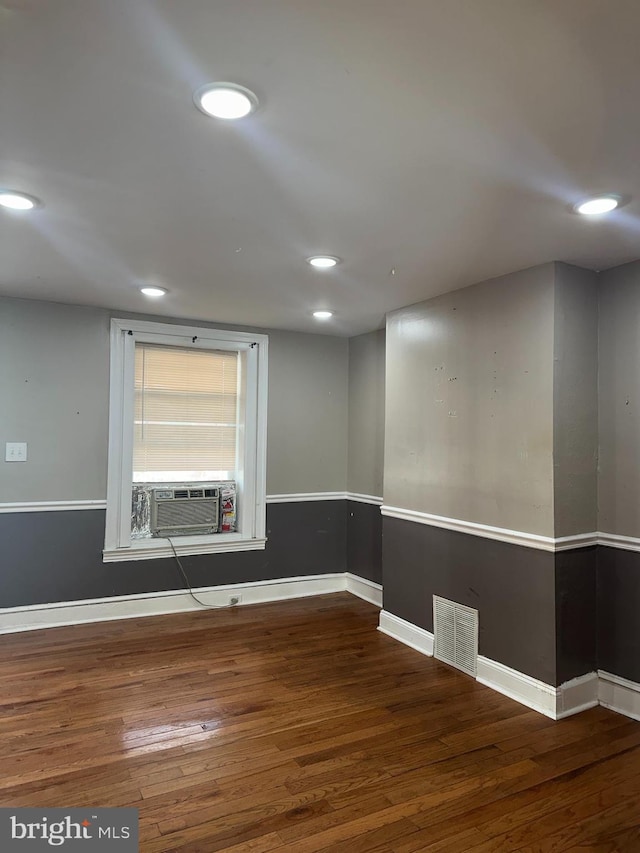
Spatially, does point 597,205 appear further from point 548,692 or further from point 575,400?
point 548,692

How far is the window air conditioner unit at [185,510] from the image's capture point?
4.34 m

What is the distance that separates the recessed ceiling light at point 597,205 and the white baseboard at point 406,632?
257cm

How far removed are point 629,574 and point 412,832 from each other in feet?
5.50

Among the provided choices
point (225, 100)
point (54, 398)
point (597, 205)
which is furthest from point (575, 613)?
point (54, 398)

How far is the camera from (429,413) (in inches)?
143

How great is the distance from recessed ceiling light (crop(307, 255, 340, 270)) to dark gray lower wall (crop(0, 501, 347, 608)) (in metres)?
2.35

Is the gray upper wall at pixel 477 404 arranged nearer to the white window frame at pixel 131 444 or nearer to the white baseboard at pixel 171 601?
the white window frame at pixel 131 444

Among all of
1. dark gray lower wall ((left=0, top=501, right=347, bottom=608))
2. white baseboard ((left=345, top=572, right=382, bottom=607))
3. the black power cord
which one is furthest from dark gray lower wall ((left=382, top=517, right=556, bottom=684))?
the black power cord

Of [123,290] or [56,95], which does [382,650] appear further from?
[56,95]

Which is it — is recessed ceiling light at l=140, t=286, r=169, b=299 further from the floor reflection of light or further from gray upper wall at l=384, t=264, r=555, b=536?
the floor reflection of light

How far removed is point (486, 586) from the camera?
3148 millimetres

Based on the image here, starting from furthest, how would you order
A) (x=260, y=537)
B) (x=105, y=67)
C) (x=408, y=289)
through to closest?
(x=260, y=537) → (x=408, y=289) → (x=105, y=67)

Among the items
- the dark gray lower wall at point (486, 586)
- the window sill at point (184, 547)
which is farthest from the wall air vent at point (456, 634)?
the window sill at point (184, 547)

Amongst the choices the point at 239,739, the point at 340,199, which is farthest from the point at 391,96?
the point at 239,739
